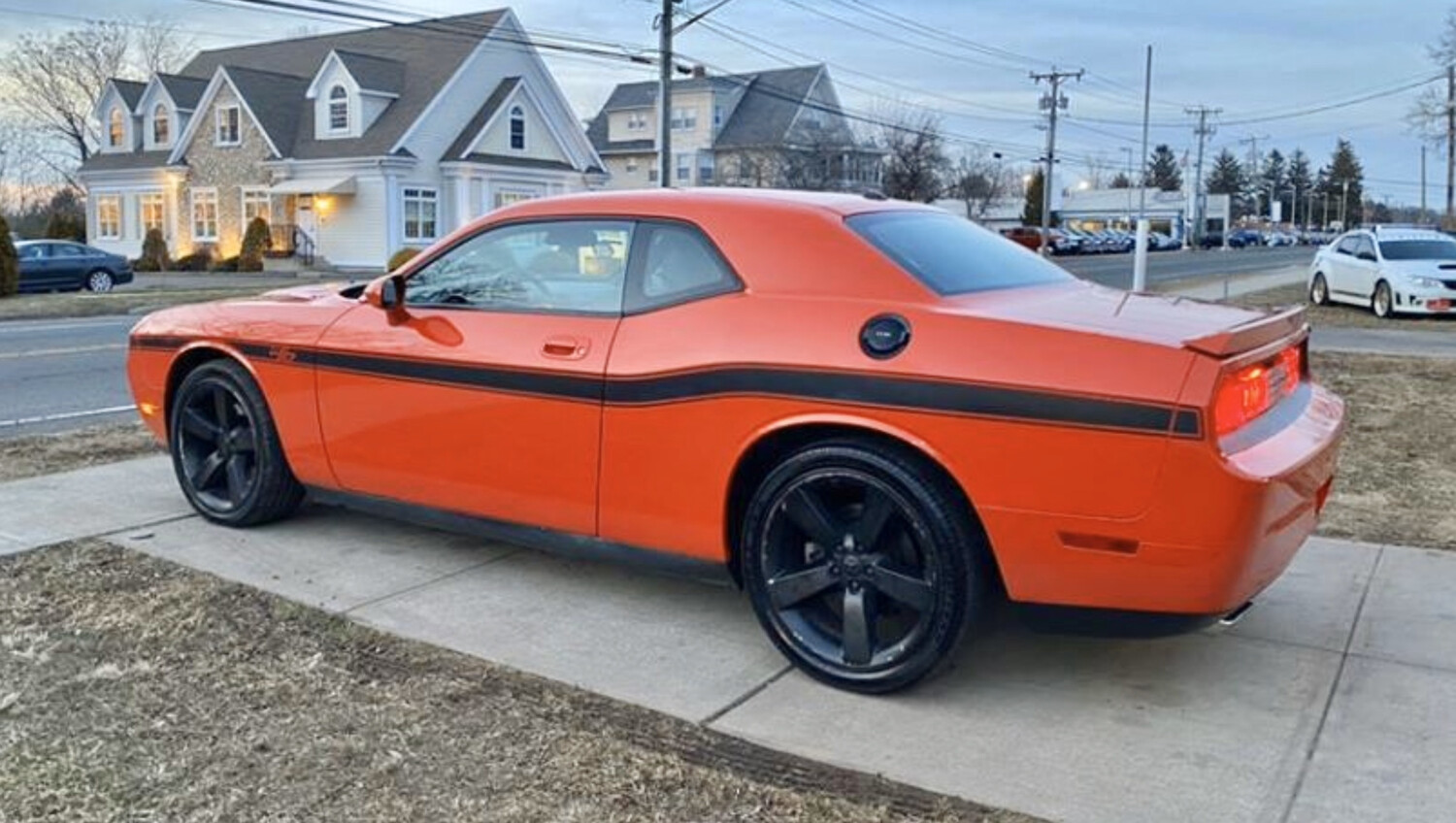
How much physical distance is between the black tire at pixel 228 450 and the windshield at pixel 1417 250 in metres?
19.7

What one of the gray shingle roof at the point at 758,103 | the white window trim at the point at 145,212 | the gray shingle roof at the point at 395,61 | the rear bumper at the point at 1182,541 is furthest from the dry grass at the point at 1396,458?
the gray shingle roof at the point at 758,103

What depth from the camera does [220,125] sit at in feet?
137

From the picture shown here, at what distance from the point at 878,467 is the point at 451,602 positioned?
1.94 metres

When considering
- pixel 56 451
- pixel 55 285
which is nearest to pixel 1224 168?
pixel 55 285

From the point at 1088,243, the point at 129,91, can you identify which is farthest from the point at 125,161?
the point at 1088,243

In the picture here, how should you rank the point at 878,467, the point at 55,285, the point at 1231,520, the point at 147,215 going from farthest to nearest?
1. the point at 147,215
2. the point at 55,285
3. the point at 878,467
4. the point at 1231,520

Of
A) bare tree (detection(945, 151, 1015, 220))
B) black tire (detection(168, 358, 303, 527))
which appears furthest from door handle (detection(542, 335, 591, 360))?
bare tree (detection(945, 151, 1015, 220))

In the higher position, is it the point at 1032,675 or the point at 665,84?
the point at 665,84

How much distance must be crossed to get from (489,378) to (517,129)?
38.3 meters

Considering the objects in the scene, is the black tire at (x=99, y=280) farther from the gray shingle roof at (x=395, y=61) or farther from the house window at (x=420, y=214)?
the house window at (x=420, y=214)

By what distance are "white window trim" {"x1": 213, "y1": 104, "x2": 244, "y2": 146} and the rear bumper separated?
141ft

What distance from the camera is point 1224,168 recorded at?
150 meters

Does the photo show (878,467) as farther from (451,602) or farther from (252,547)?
(252,547)

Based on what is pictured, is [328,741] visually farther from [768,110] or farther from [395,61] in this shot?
[768,110]
